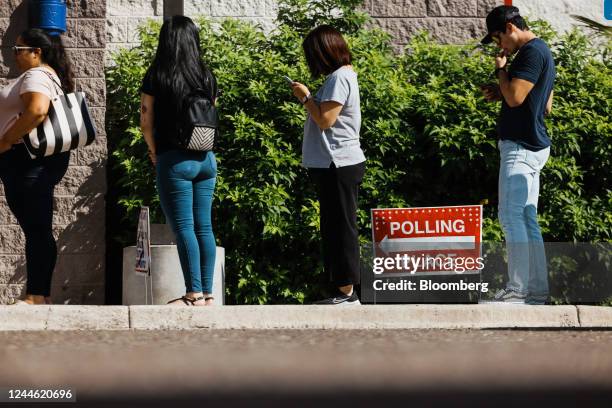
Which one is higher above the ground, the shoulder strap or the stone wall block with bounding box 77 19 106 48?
the stone wall block with bounding box 77 19 106 48

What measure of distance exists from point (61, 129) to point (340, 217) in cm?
173

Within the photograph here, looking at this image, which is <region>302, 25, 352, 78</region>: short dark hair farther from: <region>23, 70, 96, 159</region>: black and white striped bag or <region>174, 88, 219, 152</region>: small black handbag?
<region>23, 70, 96, 159</region>: black and white striped bag

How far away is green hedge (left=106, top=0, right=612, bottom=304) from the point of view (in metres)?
8.48

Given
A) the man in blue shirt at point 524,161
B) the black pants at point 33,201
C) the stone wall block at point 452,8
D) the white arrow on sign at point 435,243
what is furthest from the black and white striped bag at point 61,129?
the stone wall block at point 452,8

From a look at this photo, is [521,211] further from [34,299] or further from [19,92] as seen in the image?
[19,92]

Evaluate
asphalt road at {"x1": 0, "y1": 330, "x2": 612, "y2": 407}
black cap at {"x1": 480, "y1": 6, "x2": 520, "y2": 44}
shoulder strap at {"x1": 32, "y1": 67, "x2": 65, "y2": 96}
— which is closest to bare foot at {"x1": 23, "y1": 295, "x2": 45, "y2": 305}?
asphalt road at {"x1": 0, "y1": 330, "x2": 612, "y2": 407}

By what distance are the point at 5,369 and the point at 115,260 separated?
3.67m

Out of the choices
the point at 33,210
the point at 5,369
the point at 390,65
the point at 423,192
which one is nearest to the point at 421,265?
the point at 423,192

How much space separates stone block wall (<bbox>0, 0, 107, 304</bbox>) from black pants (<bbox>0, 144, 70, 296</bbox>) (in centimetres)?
140

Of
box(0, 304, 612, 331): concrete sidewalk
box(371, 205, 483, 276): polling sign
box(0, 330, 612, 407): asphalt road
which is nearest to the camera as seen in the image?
box(0, 330, 612, 407): asphalt road

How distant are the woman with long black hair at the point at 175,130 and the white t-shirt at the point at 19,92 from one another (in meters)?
0.57

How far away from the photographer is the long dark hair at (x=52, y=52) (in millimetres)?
7504

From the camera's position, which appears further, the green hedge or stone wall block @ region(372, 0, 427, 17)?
stone wall block @ region(372, 0, 427, 17)

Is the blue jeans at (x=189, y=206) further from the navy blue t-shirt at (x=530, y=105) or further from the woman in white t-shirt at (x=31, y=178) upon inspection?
the navy blue t-shirt at (x=530, y=105)
